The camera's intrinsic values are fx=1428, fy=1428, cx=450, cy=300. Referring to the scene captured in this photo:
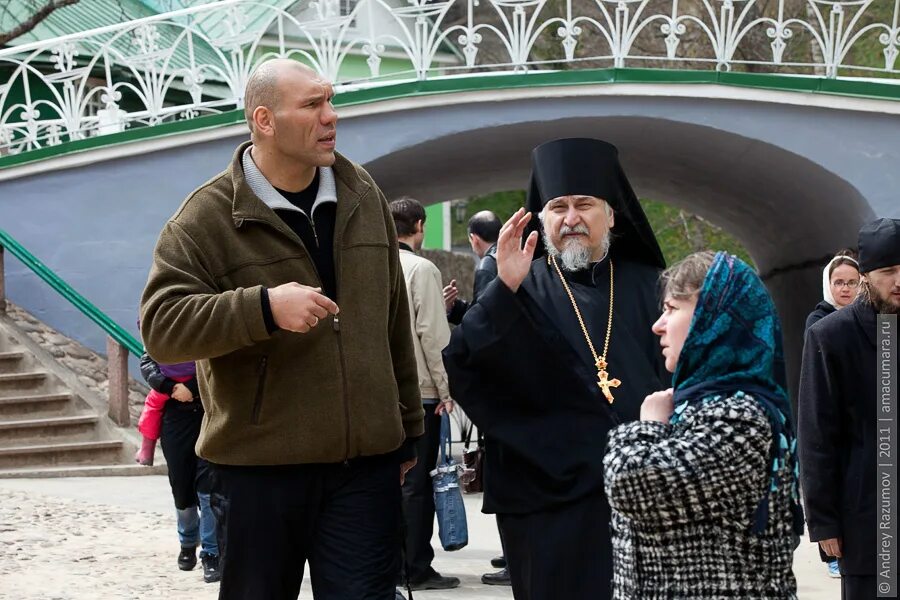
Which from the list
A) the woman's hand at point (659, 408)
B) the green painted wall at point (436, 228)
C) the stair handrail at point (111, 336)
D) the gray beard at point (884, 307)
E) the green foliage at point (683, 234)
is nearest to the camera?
the woman's hand at point (659, 408)

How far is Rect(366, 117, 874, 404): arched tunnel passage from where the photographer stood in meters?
12.4

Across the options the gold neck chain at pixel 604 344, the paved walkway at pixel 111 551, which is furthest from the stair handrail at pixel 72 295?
the gold neck chain at pixel 604 344

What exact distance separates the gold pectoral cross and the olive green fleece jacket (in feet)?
2.36

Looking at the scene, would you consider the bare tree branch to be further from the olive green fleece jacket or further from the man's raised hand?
the man's raised hand

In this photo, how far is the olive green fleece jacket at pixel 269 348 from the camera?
4078 mm

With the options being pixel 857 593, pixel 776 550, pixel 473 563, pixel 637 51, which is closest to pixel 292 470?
pixel 776 550

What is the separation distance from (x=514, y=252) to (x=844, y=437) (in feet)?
4.34

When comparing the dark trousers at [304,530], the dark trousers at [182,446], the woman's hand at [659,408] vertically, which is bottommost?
the dark trousers at [182,446]

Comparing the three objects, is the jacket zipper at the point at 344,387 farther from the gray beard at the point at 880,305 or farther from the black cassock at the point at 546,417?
the gray beard at the point at 880,305

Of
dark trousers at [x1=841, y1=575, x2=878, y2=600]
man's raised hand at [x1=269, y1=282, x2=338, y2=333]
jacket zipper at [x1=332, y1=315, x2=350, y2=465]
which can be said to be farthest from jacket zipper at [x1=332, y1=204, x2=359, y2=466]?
dark trousers at [x1=841, y1=575, x2=878, y2=600]

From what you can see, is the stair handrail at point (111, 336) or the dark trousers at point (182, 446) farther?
the stair handrail at point (111, 336)

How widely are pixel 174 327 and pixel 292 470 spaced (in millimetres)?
553

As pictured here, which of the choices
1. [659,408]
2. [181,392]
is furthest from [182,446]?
[659,408]

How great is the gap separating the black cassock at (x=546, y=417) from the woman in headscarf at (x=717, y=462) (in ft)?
3.95
